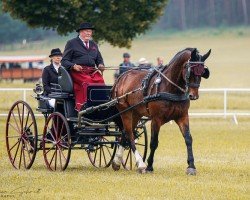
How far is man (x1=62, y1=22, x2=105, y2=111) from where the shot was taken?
51.7 ft

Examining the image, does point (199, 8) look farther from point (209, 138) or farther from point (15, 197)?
point (15, 197)

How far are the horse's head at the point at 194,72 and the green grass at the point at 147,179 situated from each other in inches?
47.2

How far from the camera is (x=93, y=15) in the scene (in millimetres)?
32719

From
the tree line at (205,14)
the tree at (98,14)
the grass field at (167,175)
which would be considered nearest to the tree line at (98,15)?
the tree at (98,14)

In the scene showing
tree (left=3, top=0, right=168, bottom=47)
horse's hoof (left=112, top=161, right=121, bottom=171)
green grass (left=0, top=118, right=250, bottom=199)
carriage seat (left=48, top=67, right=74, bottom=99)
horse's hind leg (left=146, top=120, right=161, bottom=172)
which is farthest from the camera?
tree (left=3, top=0, right=168, bottom=47)

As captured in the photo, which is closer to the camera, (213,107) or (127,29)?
(127,29)

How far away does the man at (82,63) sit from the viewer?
51.7 ft

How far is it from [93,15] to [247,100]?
9166mm

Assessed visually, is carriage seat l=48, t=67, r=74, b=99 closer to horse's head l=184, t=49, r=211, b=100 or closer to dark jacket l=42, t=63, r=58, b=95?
dark jacket l=42, t=63, r=58, b=95

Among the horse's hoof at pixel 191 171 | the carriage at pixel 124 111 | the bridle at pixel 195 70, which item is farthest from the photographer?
the carriage at pixel 124 111

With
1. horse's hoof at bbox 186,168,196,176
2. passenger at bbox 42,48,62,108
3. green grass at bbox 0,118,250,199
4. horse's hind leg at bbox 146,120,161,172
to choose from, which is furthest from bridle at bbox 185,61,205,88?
passenger at bbox 42,48,62,108

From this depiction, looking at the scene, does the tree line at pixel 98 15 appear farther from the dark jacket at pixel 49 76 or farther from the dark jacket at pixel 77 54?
the dark jacket at pixel 77 54

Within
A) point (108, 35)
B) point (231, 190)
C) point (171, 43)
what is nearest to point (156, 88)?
point (231, 190)

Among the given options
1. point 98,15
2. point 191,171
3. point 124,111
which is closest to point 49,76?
point 124,111
